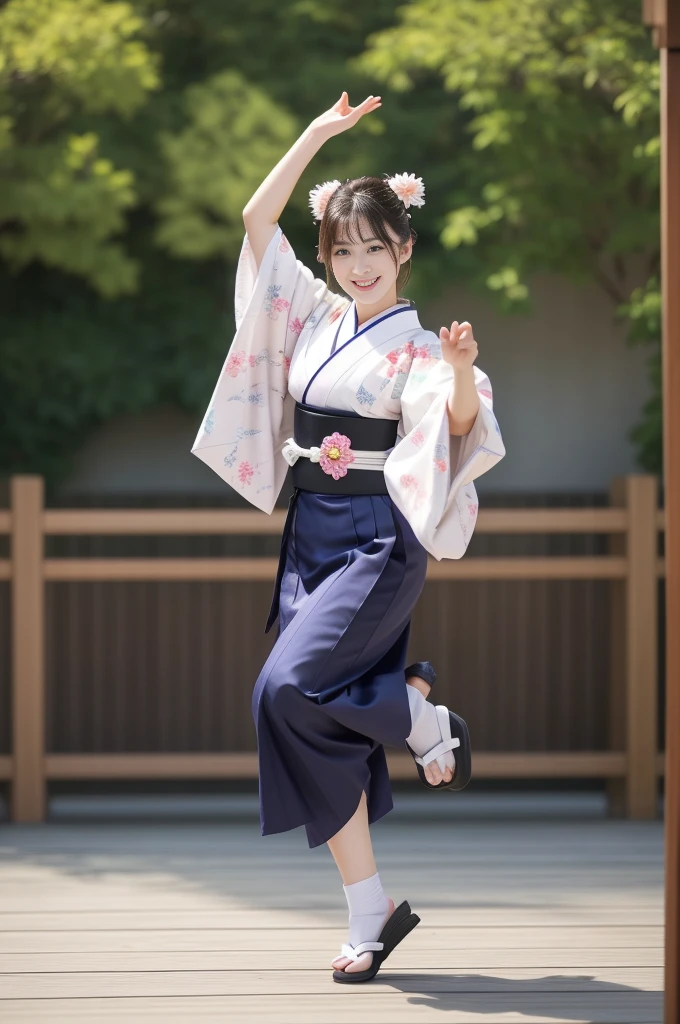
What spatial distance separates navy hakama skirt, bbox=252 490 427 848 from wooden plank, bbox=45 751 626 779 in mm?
1625

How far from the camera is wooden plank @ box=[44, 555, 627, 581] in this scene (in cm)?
429

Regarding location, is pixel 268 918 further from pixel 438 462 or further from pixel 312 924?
pixel 438 462

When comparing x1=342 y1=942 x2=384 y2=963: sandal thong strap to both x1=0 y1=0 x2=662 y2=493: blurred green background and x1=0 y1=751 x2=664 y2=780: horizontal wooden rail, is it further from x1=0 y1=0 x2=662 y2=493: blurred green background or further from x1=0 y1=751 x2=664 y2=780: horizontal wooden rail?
x1=0 y1=0 x2=662 y2=493: blurred green background

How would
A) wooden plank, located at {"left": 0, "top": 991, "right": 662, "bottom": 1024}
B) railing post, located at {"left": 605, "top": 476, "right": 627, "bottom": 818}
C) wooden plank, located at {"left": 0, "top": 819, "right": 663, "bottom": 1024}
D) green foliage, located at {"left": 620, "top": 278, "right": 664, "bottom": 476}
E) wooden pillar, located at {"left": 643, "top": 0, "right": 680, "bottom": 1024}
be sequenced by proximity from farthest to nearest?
green foliage, located at {"left": 620, "top": 278, "right": 664, "bottom": 476} < railing post, located at {"left": 605, "top": 476, "right": 627, "bottom": 818} < wooden plank, located at {"left": 0, "top": 819, "right": 663, "bottom": 1024} < wooden plank, located at {"left": 0, "top": 991, "right": 662, "bottom": 1024} < wooden pillar, located at {"left": 643, "top": 0, "right": 680, "bottom": 1024}

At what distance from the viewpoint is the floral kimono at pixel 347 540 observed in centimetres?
259

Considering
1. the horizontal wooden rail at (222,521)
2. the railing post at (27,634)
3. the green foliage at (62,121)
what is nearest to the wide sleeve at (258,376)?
the horizontal wooden rail at (222,521)

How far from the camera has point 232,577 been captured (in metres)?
4.32

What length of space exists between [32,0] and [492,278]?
→ 206 centimetres

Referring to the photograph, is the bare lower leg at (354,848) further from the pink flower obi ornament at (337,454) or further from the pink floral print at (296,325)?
the pink floral print at (296,325)

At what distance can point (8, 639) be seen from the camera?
487 centimetres

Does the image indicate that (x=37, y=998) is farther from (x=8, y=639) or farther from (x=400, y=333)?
(x=8, y=639)

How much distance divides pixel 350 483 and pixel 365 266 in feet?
1.48

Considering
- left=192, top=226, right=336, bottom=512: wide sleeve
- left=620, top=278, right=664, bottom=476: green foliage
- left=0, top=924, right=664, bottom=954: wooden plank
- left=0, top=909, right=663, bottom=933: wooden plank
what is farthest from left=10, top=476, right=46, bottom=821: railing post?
left=620, top=278, right=664, bottom=476: green foliage

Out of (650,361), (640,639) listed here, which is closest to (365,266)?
(640,639)
